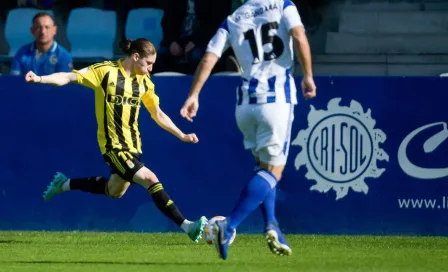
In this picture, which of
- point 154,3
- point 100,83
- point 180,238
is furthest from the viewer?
point 154,3

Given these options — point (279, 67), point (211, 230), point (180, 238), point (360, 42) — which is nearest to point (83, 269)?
point (211, 230)

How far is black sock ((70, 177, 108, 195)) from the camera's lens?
11.9 m

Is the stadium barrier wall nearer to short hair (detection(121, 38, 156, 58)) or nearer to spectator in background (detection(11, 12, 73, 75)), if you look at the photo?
spectator in background (detection(11, 12, 73, 75))

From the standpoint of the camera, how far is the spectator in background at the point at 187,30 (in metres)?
15.9

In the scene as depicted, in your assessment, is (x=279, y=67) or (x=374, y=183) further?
(x=374, y=183)

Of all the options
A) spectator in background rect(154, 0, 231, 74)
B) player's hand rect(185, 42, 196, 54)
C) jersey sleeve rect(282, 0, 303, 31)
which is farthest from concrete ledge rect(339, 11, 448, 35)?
jersey sleeve rect(282, 0, 303, 31)

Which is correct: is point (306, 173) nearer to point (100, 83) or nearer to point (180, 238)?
point (180, 238)

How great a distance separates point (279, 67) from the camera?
9570 millimetres

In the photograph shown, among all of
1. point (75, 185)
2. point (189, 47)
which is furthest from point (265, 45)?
point (189, 47)

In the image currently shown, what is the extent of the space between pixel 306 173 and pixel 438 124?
1305 mm

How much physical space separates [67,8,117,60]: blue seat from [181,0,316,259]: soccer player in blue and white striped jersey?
7634 millimetres

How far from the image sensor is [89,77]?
442 inches

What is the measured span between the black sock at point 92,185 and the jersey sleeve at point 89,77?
1.03 m

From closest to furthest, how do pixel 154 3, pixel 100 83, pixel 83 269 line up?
pixel 83 269
pixel 100 83
pixel 154 3
